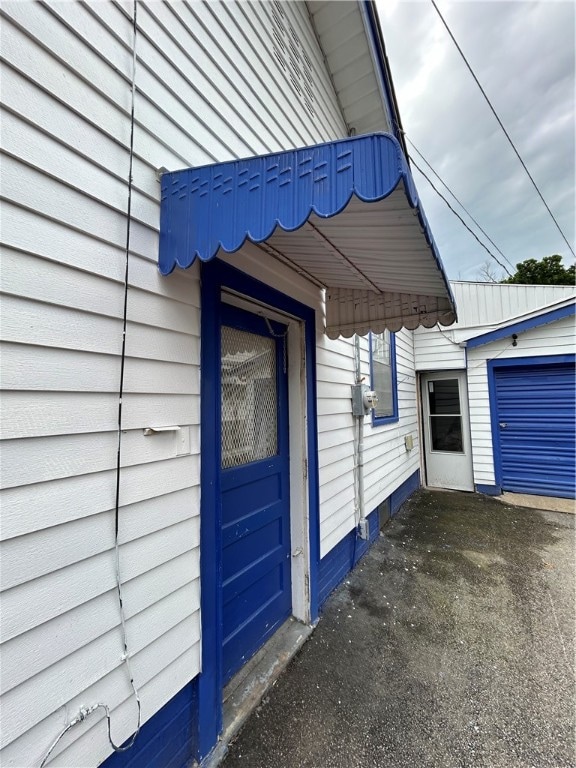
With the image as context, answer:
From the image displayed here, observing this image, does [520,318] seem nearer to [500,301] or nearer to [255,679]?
[500,301]

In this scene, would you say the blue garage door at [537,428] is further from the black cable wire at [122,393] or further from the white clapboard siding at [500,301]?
the black cable wire at [122,393]

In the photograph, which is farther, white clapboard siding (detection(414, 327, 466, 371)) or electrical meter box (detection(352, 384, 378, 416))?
white clapboard siding (detection(414, 327, 466, 371))

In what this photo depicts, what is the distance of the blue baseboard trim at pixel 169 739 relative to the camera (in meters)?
1.27

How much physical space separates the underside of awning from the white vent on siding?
1.76 meters

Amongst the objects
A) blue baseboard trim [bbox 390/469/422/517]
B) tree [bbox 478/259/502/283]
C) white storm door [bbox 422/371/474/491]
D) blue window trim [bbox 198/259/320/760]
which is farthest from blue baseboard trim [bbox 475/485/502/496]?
tree [bbox 478/259/502/283]

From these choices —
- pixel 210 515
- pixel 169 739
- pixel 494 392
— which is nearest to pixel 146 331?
pixel 210 515

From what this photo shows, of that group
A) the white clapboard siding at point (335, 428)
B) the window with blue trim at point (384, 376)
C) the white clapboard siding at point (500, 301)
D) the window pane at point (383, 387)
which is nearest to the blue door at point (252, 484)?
the white clapboard siding at point (335, 428)

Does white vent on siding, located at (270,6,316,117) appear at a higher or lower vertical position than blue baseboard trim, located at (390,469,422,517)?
higher

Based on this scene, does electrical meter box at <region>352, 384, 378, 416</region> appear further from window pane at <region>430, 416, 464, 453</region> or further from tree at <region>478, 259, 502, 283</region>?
tree at <region>478, 259, 502, 283</region>

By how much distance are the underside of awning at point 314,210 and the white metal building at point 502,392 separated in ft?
15.3

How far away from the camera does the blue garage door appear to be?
5.36 metres

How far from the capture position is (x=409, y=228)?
A: 53.6 inches

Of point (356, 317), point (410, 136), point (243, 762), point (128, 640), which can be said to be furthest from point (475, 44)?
point (243, 762)

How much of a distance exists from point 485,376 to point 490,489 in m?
2.00
